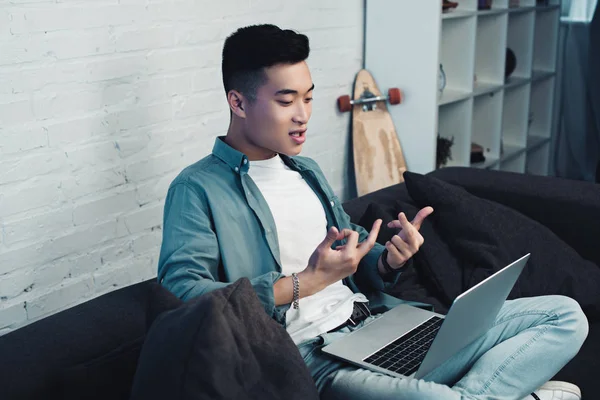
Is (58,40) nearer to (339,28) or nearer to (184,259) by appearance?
(184,259)

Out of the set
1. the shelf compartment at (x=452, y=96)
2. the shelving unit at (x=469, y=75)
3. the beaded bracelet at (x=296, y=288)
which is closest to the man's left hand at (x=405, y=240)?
the beaded bracelet at (x=296, y=288)

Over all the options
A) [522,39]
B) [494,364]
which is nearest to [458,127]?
[522,39]

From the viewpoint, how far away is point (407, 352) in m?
1.72

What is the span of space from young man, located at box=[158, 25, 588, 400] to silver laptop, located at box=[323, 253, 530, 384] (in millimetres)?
41

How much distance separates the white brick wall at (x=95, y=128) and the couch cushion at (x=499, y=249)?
826 millimetres

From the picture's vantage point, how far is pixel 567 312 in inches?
70.7

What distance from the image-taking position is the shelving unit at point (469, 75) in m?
3.29

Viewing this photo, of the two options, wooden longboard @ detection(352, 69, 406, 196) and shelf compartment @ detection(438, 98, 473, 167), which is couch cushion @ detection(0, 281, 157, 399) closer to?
wooden longboard @ detection(352, 69, 406, 196)

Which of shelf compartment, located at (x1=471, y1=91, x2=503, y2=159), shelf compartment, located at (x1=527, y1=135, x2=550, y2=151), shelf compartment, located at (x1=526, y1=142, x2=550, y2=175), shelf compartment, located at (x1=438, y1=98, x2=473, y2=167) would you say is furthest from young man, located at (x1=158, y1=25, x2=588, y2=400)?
shelf compartment, located at (x1=526, y1=142, x2=550, y2=175)

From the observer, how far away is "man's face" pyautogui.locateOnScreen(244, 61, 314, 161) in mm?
1833

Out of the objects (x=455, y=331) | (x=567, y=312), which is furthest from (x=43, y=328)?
(x=567, y=312)

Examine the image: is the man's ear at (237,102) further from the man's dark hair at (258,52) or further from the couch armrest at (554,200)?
the couch armrest at (554,200)

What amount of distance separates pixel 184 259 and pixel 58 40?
0.86 metres

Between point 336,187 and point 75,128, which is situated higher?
point 75,128
